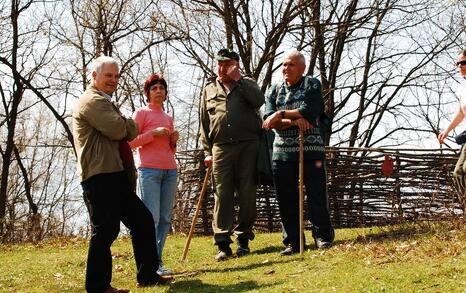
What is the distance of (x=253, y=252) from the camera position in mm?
6559

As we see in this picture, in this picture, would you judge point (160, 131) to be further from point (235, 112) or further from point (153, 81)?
point (235, 112)

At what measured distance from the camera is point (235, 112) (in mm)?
6203

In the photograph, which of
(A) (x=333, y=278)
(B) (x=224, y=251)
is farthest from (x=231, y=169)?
(A) (x=333, y=278)

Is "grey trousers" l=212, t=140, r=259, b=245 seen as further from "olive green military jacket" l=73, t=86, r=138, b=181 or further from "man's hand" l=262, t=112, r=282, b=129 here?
"olive green military jacket" l=73, t=86, r=138, b=181

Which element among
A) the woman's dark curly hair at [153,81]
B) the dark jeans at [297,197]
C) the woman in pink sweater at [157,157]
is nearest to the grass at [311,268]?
the dark jeans at [297,197]

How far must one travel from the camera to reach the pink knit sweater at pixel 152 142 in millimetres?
5598

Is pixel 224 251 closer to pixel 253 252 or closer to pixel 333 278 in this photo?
pixel 253 252

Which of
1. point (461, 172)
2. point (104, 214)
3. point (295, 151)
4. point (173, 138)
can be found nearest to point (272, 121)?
point (295, 151)

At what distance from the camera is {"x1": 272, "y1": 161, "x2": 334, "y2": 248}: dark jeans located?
6027mm

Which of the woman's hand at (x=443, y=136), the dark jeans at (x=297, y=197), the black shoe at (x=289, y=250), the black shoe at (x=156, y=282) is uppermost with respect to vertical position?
the woman's hand at (x=443, y=136)

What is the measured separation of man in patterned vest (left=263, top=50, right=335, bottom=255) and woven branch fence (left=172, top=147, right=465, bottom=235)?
3.80 meters

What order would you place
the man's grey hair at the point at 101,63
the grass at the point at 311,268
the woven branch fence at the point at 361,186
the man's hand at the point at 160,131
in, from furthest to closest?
the woven branch fence at the point at 361,186
the man's hand at the point at 160,131
the man's grey hair at the point at 101,63
the grass at the point at 311,268

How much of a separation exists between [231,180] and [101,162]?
1.94m

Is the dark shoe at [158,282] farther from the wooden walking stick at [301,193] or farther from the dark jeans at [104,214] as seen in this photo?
the wooden walking stick at [301,193]
